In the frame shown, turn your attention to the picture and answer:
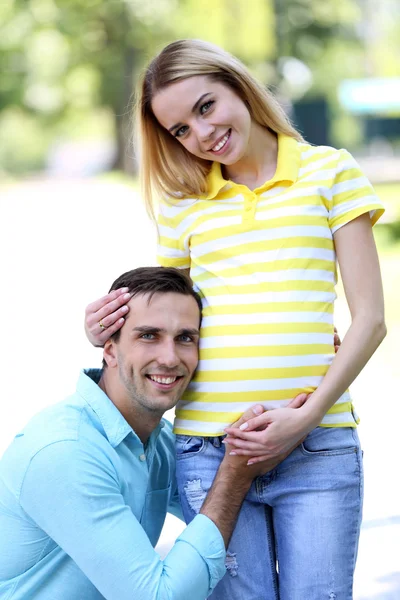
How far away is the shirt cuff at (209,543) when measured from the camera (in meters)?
2.61

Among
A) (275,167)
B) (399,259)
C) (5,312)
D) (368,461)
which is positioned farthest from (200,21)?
(275,167)

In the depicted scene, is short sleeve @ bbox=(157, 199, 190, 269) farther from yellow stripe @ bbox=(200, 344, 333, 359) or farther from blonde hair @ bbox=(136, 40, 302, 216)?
yellow stripe @ bbox=(200, 344, 333, 359)

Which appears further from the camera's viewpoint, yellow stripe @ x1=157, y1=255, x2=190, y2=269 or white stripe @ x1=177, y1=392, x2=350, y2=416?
yellow stripe @ x1=157, y1=255, x2=190, y2=269

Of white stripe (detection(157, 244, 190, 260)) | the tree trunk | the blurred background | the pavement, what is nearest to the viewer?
white stripe (detection(157, 244, 190, 260))

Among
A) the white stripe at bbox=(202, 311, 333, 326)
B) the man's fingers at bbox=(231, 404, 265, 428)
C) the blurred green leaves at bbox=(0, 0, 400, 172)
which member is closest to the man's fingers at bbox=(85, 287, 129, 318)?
the white stripe at bbox=(202, 311, 333, 326)

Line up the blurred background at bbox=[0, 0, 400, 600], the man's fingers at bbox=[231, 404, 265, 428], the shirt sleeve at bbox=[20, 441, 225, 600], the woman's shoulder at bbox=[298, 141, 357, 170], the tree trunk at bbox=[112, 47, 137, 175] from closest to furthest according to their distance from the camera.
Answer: the shirt sleeve at bbox=[20, 441, 225, 600] → the man's fingers at bbox=[231, 404, 265, 428] → the woman's shoulder at bbox=[298, 141, 357, 170] → the blurred background at bbox=[0, 0, 400, 600] → the tree trunk at bbox=[112, 47, 137, 175]

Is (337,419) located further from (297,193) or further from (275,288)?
(297,193)

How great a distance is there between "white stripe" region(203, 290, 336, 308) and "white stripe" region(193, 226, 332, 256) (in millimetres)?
143

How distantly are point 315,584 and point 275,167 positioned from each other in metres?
1.22

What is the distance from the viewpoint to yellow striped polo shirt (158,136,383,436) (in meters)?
2.68

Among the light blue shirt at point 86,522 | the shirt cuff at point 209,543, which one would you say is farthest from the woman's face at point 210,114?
the shirt cuff at point 209,543

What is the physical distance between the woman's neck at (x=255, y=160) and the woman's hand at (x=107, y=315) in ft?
1.63

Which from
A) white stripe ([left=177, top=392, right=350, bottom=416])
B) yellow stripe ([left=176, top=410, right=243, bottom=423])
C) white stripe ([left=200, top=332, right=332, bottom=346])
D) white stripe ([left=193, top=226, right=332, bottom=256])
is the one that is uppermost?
white stripe ([left=193, top=226, right=332, bottom=256])

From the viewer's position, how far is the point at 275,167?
2.88 metres
